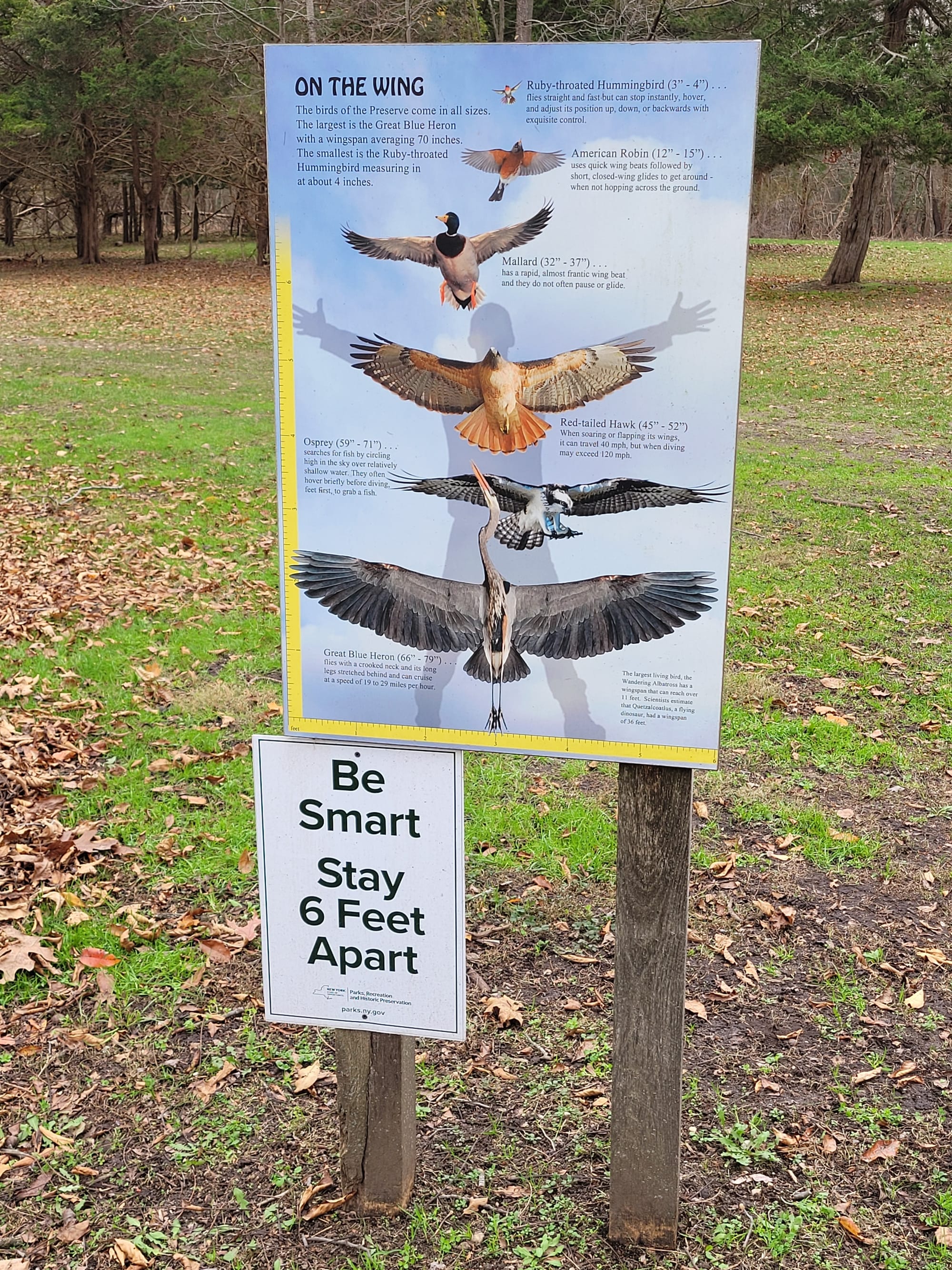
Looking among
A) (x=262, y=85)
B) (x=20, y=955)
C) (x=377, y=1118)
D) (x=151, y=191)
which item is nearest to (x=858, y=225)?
(x=262, y=85)

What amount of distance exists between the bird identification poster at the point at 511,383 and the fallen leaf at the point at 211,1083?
1344mm

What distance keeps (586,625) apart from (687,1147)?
1.56m

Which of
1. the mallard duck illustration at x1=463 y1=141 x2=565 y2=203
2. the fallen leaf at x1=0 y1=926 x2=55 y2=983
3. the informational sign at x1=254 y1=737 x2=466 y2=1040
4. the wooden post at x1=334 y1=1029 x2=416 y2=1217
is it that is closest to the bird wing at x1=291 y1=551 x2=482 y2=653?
the informational sign at x1=254 y1=737 x2=466 y2=1040

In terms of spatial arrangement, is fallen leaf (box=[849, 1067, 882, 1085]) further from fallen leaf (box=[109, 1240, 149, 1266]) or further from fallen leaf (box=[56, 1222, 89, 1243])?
fallen leaf (box=[56, 1222, 89, 1243])

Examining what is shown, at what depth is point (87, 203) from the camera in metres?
33.3

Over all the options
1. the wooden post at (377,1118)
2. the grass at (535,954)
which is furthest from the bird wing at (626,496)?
the grass at (535,954)

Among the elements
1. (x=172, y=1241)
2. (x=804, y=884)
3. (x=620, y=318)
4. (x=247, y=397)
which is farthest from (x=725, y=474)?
(x=247, y=397)

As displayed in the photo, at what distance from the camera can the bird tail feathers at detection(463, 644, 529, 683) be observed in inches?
94.0

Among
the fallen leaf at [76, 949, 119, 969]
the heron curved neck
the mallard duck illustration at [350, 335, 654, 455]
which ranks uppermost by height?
the mallard duck illustration at [350, 335, 654, 455]

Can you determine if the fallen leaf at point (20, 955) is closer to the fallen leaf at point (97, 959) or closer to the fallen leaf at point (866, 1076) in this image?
the fallen leaf at point (97, 959)

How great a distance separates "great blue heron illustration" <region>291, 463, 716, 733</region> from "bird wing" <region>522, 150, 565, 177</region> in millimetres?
564

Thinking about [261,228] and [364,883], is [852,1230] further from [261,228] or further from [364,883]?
[261,228]

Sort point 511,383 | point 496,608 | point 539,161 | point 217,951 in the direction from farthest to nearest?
1. point 217,951
2. point 496,608
3. point 511,383
4. point 539,161

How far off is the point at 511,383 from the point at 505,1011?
2086mm
